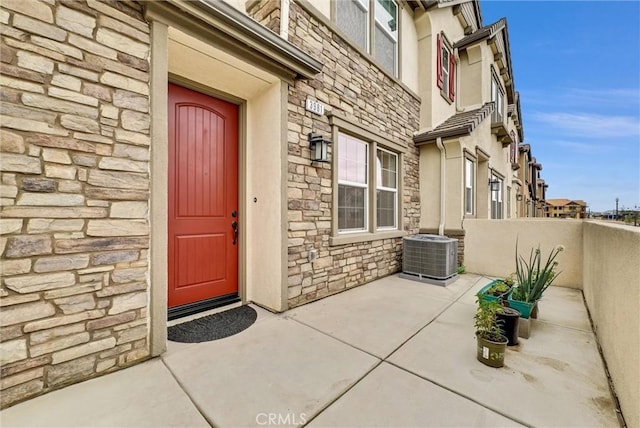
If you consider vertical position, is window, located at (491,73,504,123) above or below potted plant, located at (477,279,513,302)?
above

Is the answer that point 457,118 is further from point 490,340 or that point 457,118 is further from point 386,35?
point 490,340

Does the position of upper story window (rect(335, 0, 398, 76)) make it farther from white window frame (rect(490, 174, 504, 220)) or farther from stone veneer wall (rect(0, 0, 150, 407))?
white window frame (rect(490, 174, 504, 220))

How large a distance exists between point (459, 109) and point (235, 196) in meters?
7.18

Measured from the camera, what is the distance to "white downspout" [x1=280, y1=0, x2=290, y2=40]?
3.24 m

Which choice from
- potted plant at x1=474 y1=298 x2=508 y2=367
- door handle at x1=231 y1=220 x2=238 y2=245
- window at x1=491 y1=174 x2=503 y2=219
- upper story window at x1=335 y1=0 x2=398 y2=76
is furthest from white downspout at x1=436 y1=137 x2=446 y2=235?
door handle at x1=231 y1=220 x2=238 y2=245

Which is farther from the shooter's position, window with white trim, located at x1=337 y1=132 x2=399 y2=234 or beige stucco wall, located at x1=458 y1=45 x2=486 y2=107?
beige stucco wall, located at x1=458 y1=45 x2=486 y2=107

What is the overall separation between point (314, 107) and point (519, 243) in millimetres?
4844

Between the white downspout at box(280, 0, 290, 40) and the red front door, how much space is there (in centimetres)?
114

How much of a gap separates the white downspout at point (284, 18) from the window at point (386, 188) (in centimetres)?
267

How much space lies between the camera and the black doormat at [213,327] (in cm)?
266

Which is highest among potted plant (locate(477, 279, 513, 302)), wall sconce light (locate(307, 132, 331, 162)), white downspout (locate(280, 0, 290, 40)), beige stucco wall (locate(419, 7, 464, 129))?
beige stucco wall (locate(419, 7, 464, 129))

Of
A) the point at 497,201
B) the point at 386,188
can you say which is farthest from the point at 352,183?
the point at 497,201

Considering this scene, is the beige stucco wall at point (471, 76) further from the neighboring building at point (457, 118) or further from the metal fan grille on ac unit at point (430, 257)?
the metal fan grille on ac unit at point (430, 257)

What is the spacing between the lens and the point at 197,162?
10.5ft
